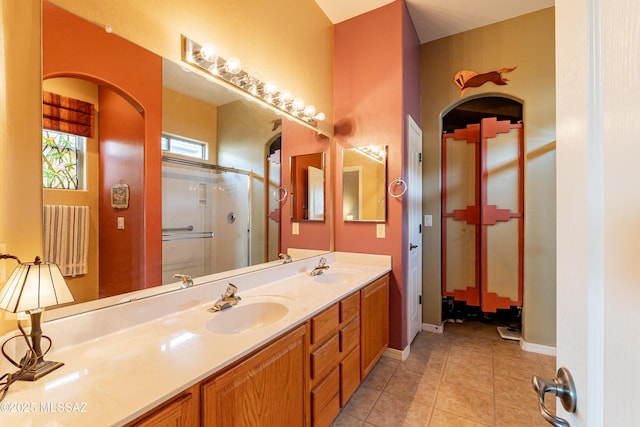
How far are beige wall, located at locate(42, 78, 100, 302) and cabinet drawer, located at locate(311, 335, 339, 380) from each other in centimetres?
99

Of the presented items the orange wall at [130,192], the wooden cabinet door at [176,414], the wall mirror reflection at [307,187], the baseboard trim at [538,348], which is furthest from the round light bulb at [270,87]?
the baseboard trim at [538,348]

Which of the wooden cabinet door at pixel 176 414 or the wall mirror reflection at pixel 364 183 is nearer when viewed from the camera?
the wooden cabinet door at pixel 176 414

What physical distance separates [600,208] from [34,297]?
4.11ft

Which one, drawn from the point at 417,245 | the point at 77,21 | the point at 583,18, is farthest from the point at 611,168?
the point at 417,245

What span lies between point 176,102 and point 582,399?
1704 millimetres

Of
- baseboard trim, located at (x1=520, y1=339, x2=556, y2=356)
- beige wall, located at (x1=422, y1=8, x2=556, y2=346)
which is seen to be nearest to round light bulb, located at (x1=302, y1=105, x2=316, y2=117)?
beige wall, located at (x1=422, y1=8, x2=556, y2=346)

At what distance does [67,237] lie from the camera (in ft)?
3.31

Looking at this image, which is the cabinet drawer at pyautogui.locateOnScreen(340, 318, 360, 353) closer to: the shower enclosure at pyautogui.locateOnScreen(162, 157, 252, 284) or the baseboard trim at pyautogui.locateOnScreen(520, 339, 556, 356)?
the shower enclosure at pyautogui.locateOnScreen(162, 157, 252, 284)

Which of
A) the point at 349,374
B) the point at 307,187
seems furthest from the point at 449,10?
the point at 349,374

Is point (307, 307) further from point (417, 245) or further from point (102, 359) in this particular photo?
point (417, 245)

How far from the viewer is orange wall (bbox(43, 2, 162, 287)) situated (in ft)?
3.17

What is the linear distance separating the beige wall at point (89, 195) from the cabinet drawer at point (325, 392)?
1.08 meters

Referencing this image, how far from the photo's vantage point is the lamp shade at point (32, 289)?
0.73 m

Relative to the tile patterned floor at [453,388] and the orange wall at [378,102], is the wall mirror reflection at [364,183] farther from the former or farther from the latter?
the tile patterned floor at [453,388]
